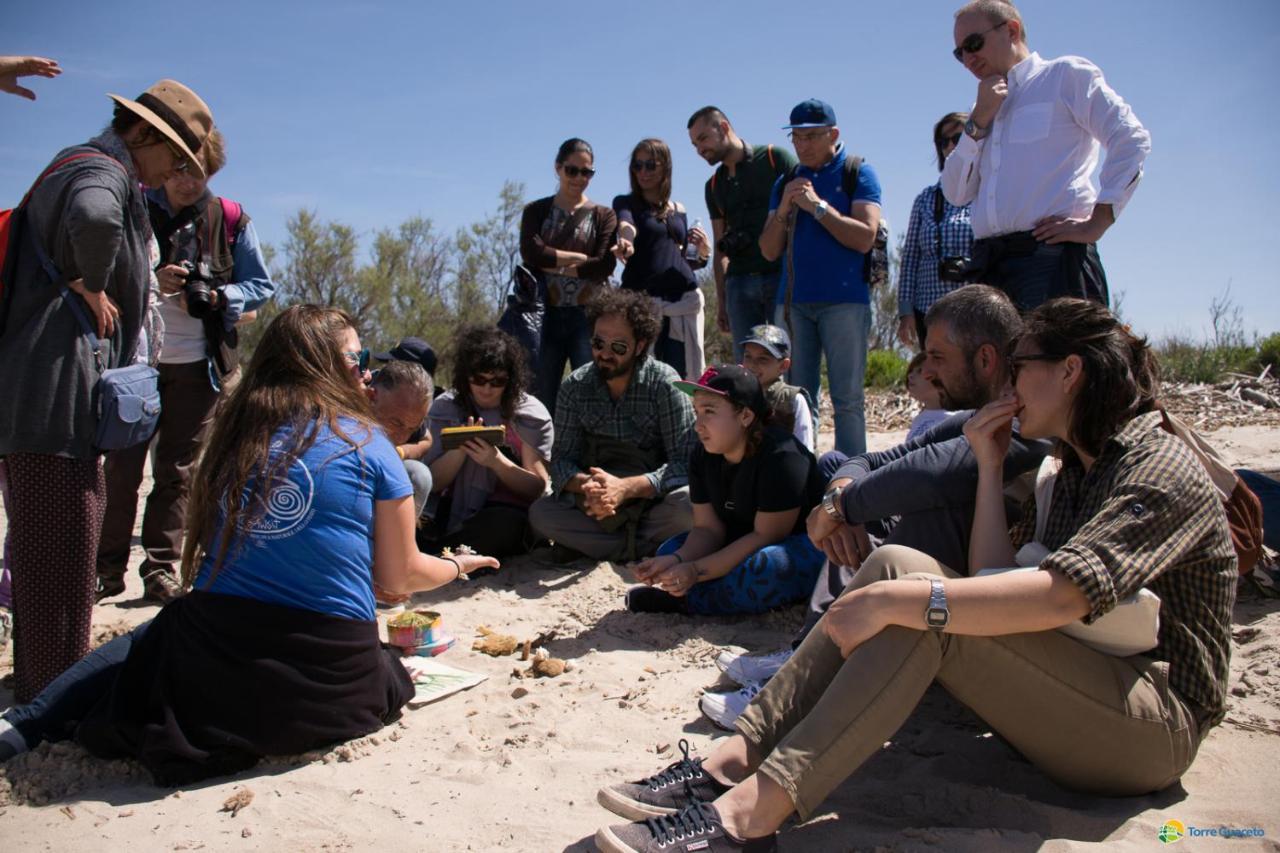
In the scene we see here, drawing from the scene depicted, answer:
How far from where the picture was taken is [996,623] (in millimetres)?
2129

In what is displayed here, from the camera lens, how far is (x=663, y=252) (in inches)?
258

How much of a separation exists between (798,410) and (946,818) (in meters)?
2.73

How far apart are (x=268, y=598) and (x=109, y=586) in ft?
7.51

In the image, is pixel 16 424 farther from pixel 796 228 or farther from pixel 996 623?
pixel 796 228

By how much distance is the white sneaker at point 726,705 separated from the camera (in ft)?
10.1

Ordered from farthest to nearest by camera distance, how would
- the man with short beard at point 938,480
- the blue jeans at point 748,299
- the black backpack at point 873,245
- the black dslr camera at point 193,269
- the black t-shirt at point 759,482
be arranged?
Result: the blue jeans at point 748,299 < the black backpack at point 873,245 < the black dslr camera at point 193,269 < the black t-shirt at point 759,482 < the man with short beard at point 938,480

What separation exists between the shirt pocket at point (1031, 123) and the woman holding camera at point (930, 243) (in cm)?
112

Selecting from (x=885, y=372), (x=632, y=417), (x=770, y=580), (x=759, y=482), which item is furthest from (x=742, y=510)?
(x=885, y=372)

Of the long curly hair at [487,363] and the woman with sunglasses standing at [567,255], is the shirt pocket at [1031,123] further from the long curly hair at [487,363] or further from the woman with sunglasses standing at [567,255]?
the woman with sunglasses standing at [567,255]

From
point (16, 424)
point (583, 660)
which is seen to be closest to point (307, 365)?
point (16, 424)

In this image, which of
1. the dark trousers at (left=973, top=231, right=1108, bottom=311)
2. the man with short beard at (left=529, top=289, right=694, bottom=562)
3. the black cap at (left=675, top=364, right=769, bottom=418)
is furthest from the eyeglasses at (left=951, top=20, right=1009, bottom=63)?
the man with short beard at (left=529, top=289, right=694, bottom=562)

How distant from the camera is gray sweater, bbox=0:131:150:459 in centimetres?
308

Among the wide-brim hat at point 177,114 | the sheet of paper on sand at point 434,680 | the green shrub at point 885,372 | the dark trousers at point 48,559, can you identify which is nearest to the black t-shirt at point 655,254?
the wide-brim hat at point 177,114

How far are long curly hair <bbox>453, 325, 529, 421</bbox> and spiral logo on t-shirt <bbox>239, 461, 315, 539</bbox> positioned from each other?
2.46m
